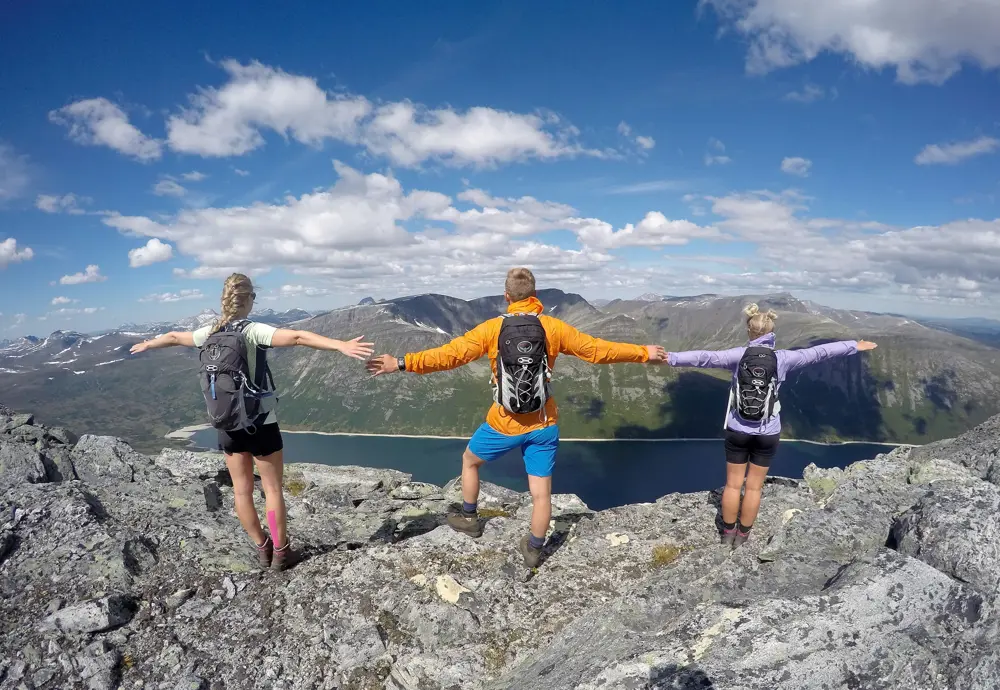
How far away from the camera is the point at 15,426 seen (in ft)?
55.6

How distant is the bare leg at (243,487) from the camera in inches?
337

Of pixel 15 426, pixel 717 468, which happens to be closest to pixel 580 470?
pixel 717 468

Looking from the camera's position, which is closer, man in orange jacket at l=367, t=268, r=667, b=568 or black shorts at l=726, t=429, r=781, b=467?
man in orange jacket at l=367, t=268, r=667, b=568

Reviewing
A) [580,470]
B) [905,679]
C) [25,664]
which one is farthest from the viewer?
[580,470]

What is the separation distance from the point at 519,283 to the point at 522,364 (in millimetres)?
1381

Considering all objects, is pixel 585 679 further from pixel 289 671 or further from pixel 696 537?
pixel 696 537

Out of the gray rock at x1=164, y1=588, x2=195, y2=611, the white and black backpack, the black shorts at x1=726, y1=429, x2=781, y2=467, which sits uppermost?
the white and black backpack

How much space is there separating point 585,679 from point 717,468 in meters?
204

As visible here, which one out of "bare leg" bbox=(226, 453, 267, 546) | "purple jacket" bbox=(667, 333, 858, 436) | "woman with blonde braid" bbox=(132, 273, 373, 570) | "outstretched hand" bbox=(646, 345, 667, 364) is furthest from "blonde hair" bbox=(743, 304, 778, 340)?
"bare leg" bbox=(226, 453, 267, 546)

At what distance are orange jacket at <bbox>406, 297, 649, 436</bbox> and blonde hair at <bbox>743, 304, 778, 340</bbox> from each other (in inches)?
99.2

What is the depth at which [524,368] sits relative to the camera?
8195 millimetres

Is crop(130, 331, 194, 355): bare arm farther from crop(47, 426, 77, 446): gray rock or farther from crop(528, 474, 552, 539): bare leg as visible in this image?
crop(47, 426, 77, 446): gray rock

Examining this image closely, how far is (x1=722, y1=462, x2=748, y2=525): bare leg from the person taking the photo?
949 centimetres

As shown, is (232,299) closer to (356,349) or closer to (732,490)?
(356,349)
